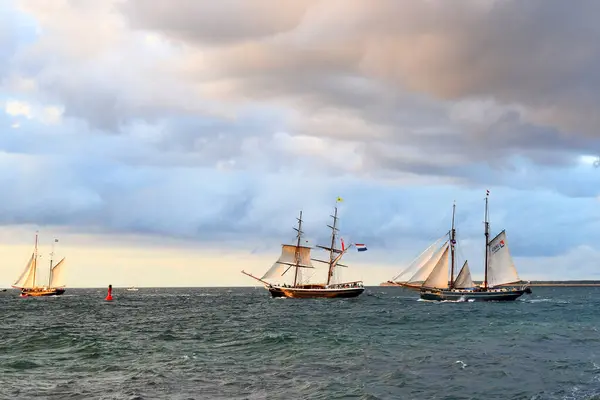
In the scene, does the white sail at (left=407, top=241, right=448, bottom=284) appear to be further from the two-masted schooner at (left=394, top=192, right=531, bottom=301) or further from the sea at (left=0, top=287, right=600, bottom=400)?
the sea at (left=0, top=287, right=600, bottom=400)

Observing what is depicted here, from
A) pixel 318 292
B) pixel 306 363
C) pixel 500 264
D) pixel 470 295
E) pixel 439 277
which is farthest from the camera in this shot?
pixel 318 292

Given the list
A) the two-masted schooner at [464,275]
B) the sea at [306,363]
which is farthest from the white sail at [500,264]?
the sea at [306,363]

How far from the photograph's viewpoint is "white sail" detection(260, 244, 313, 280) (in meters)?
167

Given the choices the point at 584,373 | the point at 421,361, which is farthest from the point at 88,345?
the point at 584,373

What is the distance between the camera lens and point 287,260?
555 feet

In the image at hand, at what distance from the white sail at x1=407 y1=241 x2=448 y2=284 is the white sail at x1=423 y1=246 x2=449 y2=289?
0.63 m

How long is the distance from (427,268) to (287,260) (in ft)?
140

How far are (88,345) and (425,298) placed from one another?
3890 inches

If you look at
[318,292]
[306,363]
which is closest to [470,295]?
[318,292]

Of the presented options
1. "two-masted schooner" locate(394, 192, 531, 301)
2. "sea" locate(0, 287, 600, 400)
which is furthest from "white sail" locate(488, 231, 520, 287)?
"sea" locate(0, 287, 600, 400)

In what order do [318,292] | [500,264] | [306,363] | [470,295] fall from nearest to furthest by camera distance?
[306,363]
[500,264]
[470,295]
[318,292]

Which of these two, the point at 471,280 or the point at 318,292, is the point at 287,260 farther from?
the point at 471,280

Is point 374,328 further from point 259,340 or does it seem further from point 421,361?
point 421,361

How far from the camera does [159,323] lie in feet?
264
